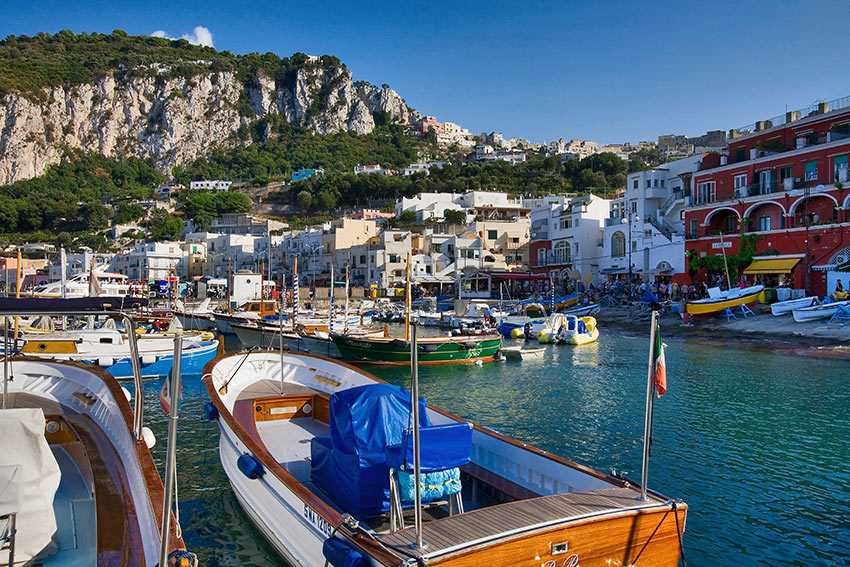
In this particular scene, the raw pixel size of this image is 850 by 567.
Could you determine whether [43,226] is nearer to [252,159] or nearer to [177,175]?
[177,175]

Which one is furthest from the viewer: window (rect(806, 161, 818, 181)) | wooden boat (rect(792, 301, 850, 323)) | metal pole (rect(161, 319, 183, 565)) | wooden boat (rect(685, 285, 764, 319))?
window (rect(806, 161, 818, 181))

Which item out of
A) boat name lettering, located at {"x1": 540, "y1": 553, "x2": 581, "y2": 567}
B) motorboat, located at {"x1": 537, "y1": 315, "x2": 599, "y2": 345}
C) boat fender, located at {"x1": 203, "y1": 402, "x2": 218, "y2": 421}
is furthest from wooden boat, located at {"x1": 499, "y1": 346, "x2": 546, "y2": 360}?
boat name lettering, located at {"x1": 540, "y1": 553, "x2": 581, "y2": 567}

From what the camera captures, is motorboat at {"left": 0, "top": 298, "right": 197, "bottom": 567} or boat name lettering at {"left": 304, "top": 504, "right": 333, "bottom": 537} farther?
boat name lettering at {"left": 304, "top": 504, "right": 333, "bottom": 537}

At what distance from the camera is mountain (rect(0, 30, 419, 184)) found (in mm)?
119875

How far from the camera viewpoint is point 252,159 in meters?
135

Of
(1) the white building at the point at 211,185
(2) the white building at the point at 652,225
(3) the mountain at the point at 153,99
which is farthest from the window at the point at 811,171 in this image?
(3) the mountain at the point at 153,99

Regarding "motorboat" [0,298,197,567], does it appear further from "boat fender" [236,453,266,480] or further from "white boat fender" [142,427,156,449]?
"boat fender" [236,453,266,480]

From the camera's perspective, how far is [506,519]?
16.9 feet

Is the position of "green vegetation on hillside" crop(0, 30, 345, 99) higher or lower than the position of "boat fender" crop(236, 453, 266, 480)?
higher

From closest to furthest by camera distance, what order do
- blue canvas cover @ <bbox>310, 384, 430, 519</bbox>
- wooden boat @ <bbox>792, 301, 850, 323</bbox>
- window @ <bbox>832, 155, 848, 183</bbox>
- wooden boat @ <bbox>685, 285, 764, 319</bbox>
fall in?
1. blue canvas cover @ <bbox>310, 384, 430, 519</bbox>
2. wooden boat @ <bbox>792, 301, 850, 323</bbox>
3. window @ <bbox>832, 155, 848, 183</bbox>
4. wooden boat @ <bbox>685, 285, 764, 319</bbox>

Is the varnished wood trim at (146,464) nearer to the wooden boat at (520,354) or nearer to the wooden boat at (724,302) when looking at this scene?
the wooden boat at (520,354)

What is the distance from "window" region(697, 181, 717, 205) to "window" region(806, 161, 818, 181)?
6.73 meters

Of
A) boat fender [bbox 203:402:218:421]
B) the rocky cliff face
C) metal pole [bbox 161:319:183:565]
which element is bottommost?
boat fender [bbox 203:402:218:421]

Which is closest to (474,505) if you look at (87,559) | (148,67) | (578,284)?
(87,559)
